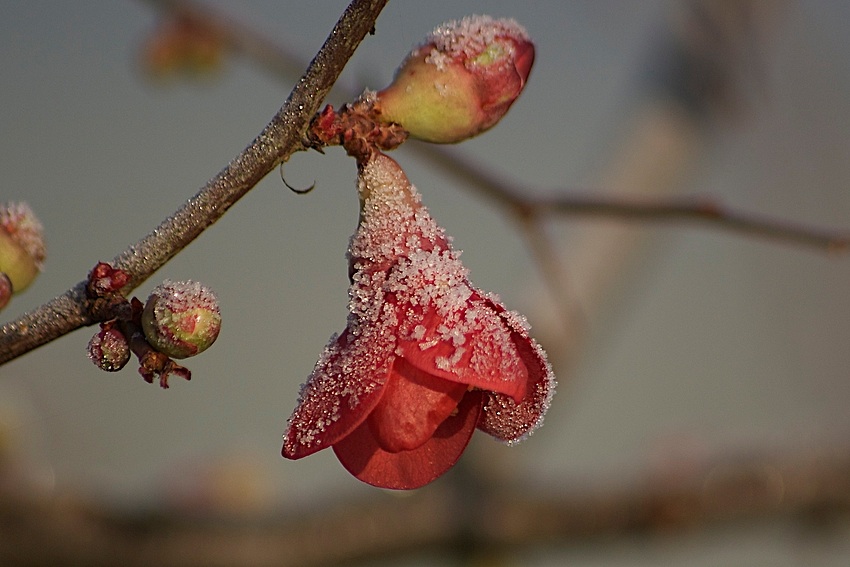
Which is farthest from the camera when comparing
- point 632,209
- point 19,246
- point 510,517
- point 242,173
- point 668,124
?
point 668,124

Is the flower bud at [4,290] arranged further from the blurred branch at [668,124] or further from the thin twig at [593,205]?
the blurred branch at [668,124]

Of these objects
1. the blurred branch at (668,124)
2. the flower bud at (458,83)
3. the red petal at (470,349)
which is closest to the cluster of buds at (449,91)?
the flower bud at (458,83)

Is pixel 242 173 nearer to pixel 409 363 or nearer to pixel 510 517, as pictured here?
pixel 409 363

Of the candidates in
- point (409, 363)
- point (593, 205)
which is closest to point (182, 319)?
point (409, 363)

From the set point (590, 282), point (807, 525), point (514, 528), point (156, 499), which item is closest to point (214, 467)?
point (156, 499)

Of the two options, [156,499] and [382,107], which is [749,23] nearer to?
[156,499]

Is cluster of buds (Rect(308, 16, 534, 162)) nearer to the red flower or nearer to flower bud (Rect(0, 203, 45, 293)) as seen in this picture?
the red flower
